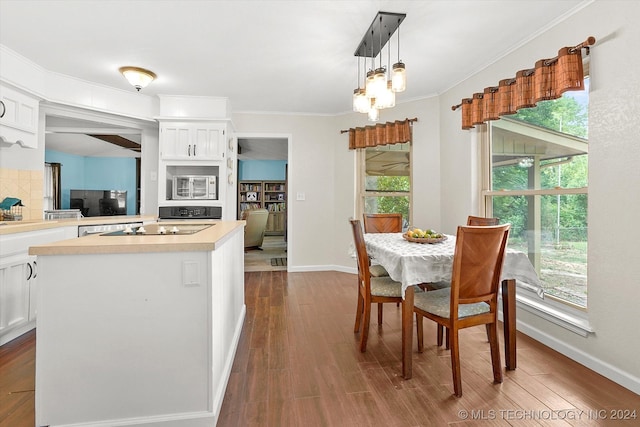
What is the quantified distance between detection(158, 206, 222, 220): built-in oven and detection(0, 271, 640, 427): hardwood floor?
190 cm

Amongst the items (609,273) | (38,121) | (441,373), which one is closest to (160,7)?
(38,121)

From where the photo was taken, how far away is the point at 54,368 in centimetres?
136

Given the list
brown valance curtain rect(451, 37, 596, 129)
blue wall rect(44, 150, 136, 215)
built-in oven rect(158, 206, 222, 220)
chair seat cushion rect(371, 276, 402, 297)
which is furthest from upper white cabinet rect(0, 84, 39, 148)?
blue wall rect(44, 150, 136, 215)

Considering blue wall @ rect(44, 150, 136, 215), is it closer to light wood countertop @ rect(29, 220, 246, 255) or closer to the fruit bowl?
light wood countertop @ rect(29, 220, 246, 255)

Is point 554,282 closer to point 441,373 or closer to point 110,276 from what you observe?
point 441,373

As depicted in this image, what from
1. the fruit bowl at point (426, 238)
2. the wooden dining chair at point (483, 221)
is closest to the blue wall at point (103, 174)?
the fruit bowl at point (426, 238)

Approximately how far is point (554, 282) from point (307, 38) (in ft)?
9.08

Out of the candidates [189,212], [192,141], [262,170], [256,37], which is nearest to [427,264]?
[256,37]

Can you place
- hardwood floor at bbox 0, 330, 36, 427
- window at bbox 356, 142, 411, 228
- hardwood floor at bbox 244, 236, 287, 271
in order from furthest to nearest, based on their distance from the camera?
hardwood floor at bbox 244, 236, 287, 271
window at bbox 356, 142, 411, 228
hardwood floor at bbox 0, 330, 36, 427

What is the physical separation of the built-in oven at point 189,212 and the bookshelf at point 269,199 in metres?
5.28

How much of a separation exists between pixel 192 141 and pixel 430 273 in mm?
3357

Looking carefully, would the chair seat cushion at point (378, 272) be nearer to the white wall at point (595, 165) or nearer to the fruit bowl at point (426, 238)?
the fruit bowl at point (426, 238)

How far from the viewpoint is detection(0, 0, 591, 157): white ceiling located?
219 centimetres

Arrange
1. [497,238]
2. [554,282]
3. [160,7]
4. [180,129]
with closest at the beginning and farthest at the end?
[497,238], [160,7], [554,282], [180,129]
